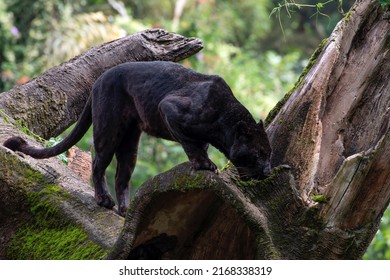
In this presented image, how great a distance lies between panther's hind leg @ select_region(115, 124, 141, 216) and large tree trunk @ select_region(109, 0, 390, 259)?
3.95ft

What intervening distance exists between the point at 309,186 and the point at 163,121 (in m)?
1.16

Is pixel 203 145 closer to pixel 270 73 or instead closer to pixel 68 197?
pixel 68 197

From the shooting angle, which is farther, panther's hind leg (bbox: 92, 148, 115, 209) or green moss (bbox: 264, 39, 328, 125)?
panther's hind leg (bbox: 92, 148, 115, 209)

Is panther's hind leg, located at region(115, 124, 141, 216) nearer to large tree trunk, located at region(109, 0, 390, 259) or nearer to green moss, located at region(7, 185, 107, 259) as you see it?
green moss, located at region(7, 185, 107, 259)

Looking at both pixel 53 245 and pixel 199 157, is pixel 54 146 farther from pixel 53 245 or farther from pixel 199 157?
pixel 199 157

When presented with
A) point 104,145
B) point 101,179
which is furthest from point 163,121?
point 101,179

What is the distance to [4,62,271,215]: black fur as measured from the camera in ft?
15.3

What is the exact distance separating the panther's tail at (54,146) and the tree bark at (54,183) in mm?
72

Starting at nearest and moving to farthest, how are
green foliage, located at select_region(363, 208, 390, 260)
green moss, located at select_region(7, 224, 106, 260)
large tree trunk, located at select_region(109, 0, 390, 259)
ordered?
large tree trunk, located at select_region(109, 0, 390, 259)
green moss, located at select_region(7, 224, 106, 260)
green foliage, located at select_region(363, 208, 390, 260)

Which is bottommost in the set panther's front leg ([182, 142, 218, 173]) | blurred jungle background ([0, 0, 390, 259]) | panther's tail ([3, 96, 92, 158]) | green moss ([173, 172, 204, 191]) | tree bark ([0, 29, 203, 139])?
green moss ([173, 172, 204, 191])

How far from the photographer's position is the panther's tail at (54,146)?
554 cm

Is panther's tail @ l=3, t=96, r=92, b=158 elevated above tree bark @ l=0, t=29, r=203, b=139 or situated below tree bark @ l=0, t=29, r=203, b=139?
below

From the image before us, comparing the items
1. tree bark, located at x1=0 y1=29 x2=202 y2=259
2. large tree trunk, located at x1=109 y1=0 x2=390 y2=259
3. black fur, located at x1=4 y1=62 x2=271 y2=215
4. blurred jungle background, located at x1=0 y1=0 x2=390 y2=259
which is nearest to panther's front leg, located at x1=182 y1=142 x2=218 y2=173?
black fur, located at x1=4 y1=62 x2=271 y2=215

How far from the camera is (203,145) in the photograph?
4.96m
